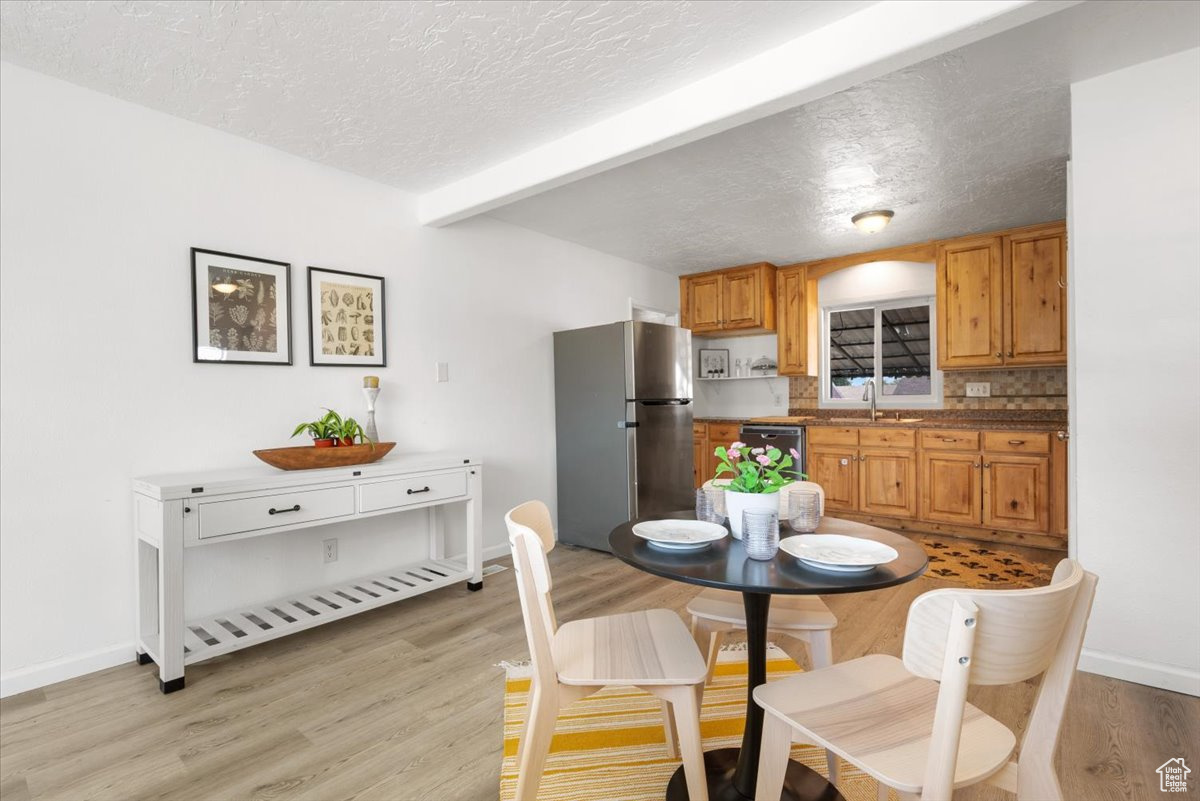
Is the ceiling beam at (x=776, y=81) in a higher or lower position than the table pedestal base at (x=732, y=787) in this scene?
higher

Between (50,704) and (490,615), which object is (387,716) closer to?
(490,615)

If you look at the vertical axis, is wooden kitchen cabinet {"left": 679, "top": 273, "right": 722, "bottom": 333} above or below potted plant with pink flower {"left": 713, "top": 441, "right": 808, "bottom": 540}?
above

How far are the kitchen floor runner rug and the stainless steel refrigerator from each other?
1.76m

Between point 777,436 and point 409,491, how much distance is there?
10.7ft

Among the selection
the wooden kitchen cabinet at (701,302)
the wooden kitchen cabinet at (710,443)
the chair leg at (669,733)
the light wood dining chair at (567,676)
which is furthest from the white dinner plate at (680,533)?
the wooden kitchen cabinet at (701,302)

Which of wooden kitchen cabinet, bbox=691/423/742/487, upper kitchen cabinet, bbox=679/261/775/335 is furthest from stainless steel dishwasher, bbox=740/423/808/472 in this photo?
upper kitchen cabinet, bbox=679/261/775/335

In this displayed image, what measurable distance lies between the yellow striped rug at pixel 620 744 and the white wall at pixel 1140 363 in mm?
1367

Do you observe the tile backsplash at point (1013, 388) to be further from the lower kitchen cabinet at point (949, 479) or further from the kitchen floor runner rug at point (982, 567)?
the kitchen floor runner rug at point (982, 567)

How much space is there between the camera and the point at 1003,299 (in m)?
4.18

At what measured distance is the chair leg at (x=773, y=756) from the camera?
1.14 meters

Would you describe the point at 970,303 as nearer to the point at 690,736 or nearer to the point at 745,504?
the point at 745,504

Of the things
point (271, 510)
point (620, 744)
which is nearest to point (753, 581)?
point (620, 744)

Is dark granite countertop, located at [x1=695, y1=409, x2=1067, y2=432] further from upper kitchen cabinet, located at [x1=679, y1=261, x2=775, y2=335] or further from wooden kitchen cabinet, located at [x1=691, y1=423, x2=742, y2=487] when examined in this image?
upper kitchen cabinet, located at [x1=679, y1=261, x2=775, y2=335]

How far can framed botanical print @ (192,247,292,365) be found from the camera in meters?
2.54
